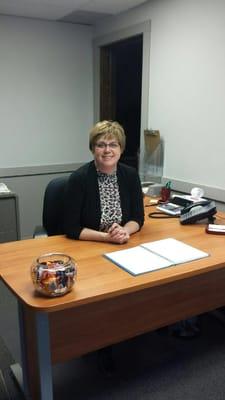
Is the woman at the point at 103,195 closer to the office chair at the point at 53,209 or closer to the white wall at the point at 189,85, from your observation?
the office chair at the point at 53,209

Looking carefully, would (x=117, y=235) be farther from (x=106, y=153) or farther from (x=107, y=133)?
(x=107, y=133)

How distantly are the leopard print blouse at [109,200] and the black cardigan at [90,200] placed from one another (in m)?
0.02

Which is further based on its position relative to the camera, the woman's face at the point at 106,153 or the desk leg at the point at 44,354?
the woman's face at the point at 106,153

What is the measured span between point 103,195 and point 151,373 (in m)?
0.98

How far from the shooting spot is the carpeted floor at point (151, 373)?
1798mm

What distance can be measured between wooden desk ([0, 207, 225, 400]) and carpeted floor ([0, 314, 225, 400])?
0.84ft

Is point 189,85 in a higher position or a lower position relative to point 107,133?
higher

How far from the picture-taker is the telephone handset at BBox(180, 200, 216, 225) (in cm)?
207

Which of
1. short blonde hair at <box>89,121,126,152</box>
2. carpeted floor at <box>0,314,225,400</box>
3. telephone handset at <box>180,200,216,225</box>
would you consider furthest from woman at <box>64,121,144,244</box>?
carpeted floor at <box>0,314,225,400</box>

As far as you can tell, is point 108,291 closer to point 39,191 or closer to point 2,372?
point 2,372

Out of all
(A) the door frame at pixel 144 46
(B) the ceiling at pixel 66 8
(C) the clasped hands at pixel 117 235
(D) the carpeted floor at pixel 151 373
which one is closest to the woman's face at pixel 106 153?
(C) the clasped hands at pixel 117 235

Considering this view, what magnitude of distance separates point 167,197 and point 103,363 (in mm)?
1213

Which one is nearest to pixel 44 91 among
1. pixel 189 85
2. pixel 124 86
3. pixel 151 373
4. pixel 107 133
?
pixel 124 86

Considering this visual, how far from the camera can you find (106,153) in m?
1.86
